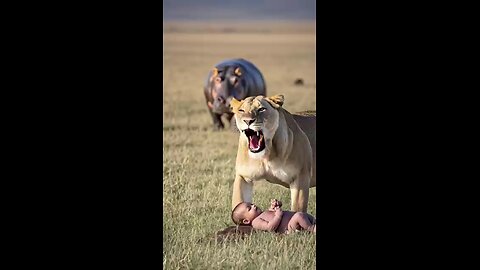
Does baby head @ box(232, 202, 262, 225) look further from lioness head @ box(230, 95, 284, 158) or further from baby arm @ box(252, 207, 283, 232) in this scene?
lioness head @ box(230, 95, 284, 158)

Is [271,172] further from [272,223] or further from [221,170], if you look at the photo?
[221,170]

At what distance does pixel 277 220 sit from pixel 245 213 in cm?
11

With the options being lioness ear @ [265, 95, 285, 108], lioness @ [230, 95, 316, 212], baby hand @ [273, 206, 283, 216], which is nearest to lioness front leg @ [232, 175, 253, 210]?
lioness @ [230, 95, 316, 212]

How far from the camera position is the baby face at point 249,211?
132 inches

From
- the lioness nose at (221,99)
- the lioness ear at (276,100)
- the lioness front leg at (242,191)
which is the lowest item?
the lioness front leg at (242,191)

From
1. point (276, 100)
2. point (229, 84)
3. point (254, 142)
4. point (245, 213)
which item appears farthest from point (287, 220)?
point (229, 84)

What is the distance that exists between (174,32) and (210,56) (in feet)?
0.79

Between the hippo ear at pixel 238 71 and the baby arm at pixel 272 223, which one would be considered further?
the hippo ear at pixel 238 71

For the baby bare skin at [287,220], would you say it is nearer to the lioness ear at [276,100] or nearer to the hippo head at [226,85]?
the lioness ear at [276,100]

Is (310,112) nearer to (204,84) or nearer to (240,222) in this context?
(240,222)

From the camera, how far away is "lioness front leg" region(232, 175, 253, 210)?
339cm

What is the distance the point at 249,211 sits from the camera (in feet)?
11.0

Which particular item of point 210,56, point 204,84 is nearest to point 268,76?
point 210,56

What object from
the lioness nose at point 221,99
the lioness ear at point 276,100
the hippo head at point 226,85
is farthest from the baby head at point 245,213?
the lioness nose at point 221,99
